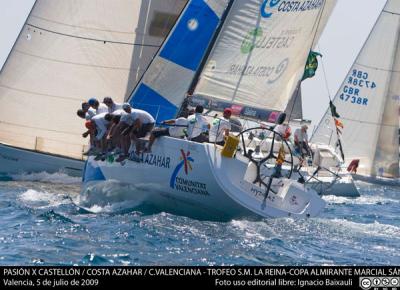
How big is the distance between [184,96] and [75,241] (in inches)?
Result: 227

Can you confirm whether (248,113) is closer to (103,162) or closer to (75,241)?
(103,162)

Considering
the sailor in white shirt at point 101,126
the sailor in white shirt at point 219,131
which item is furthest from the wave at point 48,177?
the sailor in white shirt at point 219,131

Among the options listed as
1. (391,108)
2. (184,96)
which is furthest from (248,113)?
(391,108)

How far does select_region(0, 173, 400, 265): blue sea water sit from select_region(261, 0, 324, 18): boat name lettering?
4587 millimetres

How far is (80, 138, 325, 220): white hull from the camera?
1444 cm

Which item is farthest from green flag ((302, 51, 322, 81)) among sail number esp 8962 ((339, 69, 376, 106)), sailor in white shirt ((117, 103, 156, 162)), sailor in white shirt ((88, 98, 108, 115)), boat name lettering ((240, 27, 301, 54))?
sail number esp 8962 ((339, 69, 376, 106))

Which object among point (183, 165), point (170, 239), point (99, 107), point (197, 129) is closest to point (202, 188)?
point (183, 165)

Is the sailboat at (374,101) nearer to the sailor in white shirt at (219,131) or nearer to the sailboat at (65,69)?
the sailboat at (65,69)

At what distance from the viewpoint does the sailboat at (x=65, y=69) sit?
2119 centimetres

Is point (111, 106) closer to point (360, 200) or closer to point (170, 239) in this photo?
point (170, 239)

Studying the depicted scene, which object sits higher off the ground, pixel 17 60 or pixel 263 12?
pixel 263 12

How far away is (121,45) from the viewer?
859 inches
